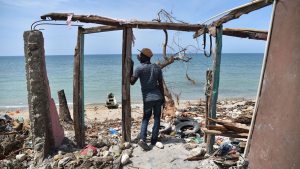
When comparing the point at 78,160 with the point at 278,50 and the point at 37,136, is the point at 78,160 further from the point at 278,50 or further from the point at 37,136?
the point at 278,50

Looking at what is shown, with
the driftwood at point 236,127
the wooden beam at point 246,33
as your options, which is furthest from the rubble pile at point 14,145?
the wooden beam at point 246,33

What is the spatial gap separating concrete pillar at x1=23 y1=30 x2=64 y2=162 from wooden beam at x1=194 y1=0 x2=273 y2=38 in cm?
321

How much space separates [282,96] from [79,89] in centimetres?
428

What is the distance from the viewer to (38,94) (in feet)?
21.0

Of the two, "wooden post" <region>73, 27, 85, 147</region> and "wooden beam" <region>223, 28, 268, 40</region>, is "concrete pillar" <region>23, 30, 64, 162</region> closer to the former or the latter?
"wooden post" <region>73, 27, 85, 147</region>

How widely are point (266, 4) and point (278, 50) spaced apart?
844 millimetres

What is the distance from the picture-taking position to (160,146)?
6.70 m

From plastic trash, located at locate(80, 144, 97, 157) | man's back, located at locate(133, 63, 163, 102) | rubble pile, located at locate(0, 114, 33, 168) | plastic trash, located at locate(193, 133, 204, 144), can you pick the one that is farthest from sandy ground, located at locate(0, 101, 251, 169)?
rubble pile, located at locate(0, 114, 33, 168)

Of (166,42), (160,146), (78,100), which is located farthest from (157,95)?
(166,42)

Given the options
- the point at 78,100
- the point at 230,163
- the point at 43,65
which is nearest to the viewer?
the point at 230,163

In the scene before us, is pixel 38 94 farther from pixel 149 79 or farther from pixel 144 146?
pixel 144 146

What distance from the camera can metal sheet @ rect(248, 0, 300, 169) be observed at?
12.4 feet

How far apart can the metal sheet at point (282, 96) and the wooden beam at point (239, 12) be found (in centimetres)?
55

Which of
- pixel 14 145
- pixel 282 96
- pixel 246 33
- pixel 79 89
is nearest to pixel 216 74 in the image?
pixel 246 33
